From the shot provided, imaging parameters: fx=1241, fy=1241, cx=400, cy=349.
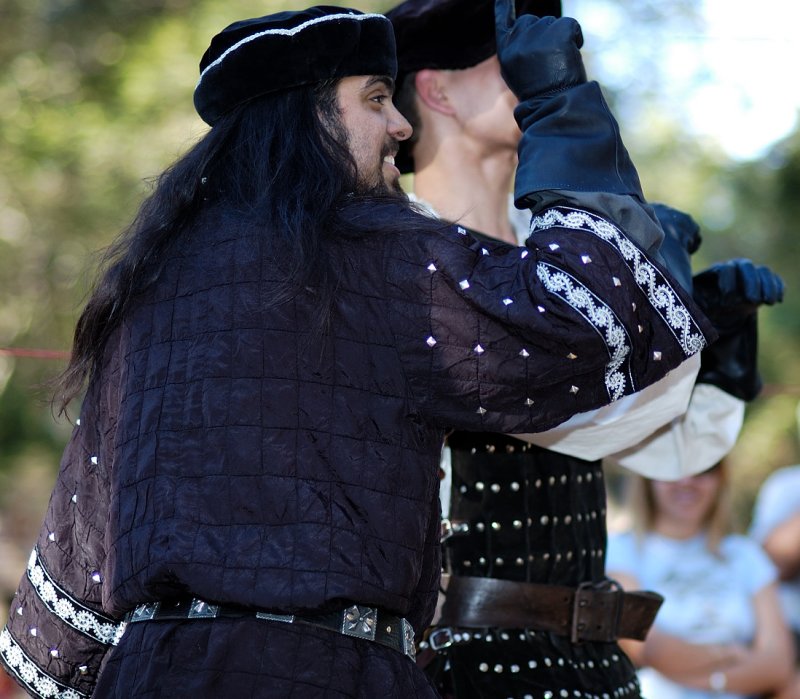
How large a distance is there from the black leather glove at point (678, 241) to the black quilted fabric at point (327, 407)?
0.75m

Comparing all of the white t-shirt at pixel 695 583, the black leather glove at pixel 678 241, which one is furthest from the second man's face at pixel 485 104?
the white t-shirt at pixel 695 583

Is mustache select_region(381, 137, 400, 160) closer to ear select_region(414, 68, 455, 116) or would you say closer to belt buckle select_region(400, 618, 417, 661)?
belt buckle select_region(400, 618, 417, 661)

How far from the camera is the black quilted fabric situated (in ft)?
5.72

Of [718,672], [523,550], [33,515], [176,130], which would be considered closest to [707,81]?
[176,130]

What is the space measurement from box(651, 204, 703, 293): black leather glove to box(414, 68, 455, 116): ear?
560mm

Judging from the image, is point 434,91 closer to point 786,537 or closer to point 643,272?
point 643,272

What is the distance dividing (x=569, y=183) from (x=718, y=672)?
2503 mm

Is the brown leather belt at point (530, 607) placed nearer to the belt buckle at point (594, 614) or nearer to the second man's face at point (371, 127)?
the belt buckle at point (594, 614)

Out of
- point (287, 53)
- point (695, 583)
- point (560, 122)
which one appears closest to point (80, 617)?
point (287, 53)

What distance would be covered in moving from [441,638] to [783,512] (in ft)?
8.36

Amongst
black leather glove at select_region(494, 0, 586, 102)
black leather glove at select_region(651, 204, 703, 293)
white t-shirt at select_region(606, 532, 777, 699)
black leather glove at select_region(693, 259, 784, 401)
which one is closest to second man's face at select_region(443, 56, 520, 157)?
black leather glove at select_region(651, 204, 703, 293)

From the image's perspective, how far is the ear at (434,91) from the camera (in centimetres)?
299

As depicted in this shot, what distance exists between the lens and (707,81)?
12.5 m

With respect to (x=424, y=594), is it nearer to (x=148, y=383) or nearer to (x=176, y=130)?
(x=148, y=383)
